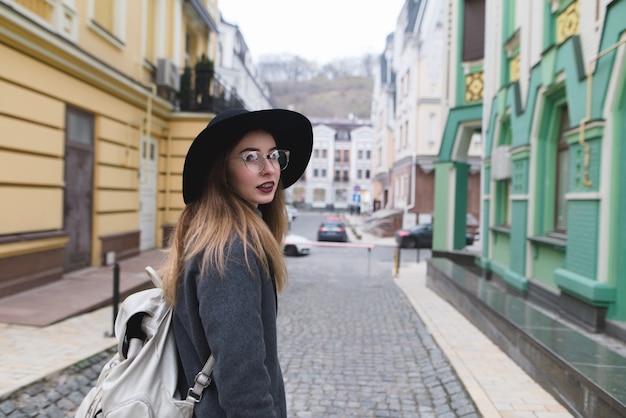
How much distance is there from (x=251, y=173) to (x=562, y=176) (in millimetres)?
7145

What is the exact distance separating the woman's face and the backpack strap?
57cm

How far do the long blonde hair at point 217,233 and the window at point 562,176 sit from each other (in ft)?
22.9

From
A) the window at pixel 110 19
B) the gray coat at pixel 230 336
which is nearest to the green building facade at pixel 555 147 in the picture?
the gray coat at pixel 230 336

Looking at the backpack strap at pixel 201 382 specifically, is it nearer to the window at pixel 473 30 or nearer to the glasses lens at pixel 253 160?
the glasses lens at pixel 253 160

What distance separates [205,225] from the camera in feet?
5.43

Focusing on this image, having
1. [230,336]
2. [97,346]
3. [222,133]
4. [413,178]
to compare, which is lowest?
[97,346]

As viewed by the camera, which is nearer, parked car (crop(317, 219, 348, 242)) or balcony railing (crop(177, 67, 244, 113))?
balcony railing (crop(177, 67, 244, 113))

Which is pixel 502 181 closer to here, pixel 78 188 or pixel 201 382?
pixel 78 188

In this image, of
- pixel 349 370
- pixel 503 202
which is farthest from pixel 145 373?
pixel 503 202

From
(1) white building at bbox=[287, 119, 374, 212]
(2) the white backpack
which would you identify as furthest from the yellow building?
(1) white building at bbox=[287, 119, 374, 212]

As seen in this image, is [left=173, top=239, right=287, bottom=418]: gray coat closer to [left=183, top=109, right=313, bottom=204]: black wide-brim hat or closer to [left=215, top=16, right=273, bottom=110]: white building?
[left=183, top=109, right=313, bottom=204]: black wide-brim hat

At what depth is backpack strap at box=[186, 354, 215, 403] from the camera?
1524mm

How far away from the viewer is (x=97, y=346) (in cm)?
514

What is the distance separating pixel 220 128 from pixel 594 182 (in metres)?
5.52
